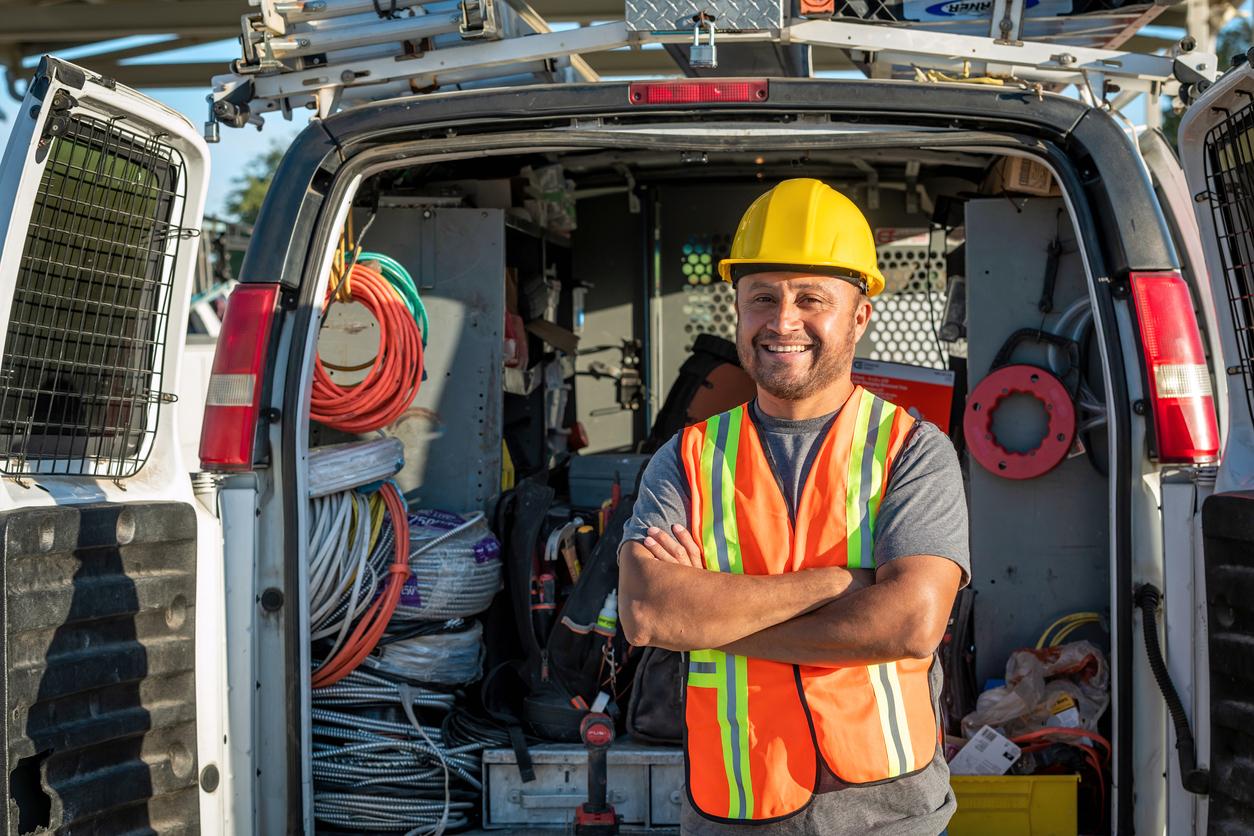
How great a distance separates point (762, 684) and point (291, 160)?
1.90 metres

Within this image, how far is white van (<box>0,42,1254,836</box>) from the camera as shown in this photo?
2631 mm

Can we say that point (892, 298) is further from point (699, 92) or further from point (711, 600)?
point (711, 600)

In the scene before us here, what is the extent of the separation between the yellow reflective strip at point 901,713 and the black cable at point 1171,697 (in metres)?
0.84

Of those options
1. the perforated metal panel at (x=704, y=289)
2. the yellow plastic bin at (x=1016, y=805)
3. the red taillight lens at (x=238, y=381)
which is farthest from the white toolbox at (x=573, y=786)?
the perforated metal panel at (x=704, y=289)

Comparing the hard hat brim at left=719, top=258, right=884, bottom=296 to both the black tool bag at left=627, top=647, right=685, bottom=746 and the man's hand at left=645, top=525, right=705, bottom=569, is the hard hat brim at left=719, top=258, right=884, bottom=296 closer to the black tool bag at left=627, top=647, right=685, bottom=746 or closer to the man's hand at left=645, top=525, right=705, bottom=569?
the man's hand at left=645, top=525, right=705, bottom=569

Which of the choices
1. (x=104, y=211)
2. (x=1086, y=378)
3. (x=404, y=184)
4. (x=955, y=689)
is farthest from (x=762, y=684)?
(x=404, y=184)

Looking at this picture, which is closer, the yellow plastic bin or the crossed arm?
the crossed arm

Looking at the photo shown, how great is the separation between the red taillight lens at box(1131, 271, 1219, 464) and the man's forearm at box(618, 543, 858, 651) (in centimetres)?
112

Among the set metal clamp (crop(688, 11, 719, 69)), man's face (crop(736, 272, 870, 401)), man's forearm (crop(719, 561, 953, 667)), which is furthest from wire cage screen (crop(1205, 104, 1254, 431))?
metal clamp (crop(688, 11, 719, 69))

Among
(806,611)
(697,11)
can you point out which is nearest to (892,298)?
(697,11)

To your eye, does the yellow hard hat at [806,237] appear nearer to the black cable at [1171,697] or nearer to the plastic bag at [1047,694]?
the black cable at [1171,697]

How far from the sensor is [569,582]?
4742mm

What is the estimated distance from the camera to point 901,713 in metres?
2.35

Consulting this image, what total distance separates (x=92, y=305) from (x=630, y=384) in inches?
146
